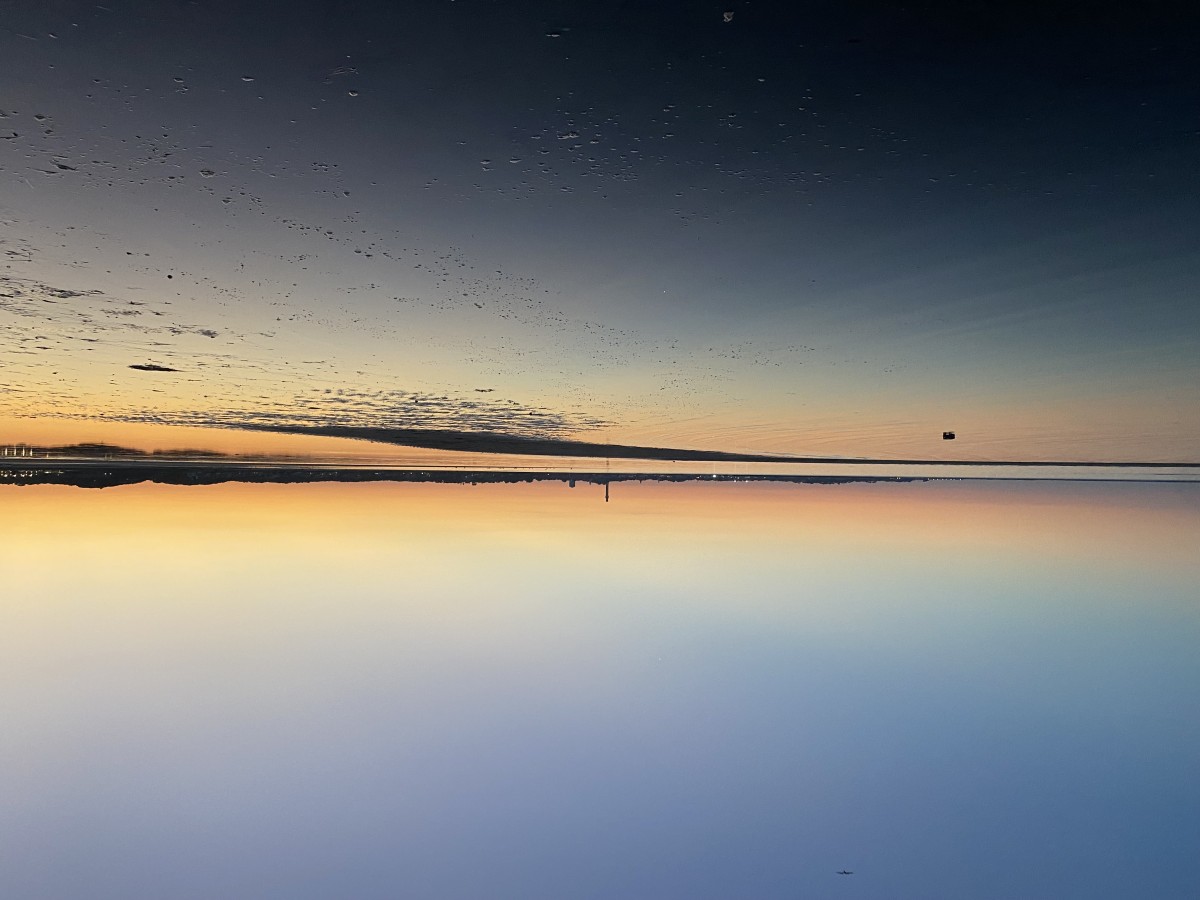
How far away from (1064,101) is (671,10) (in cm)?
339

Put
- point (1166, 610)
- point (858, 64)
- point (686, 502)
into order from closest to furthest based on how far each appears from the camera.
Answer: point (858, 64) → point (1166, 610) → point (686, 502)

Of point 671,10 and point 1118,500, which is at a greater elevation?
point 671,10

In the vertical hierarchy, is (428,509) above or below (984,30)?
below

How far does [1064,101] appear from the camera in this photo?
4934 mm

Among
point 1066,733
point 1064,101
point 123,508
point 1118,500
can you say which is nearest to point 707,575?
point 1066,733

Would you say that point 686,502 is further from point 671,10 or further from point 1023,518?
point 671,10

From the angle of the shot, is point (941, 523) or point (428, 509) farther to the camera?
point (428, 509)

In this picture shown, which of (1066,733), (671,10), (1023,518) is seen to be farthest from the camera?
(1023,518)

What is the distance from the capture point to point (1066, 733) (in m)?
9.79

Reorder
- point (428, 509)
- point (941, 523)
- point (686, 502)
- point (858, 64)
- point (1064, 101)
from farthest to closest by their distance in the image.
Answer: point (686, 502) → point (428, 509) → point (941, 523) → point (1064, 101) → point (858, 64)

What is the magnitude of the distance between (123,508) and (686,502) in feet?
121

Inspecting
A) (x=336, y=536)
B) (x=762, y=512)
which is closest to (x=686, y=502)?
(x=762, y=512)

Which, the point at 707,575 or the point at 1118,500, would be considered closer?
the point at 707,575

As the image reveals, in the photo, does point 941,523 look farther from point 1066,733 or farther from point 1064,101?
point 1064,101
